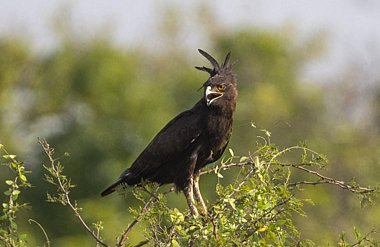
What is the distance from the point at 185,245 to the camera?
7121mm

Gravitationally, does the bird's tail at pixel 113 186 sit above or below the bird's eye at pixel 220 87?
below

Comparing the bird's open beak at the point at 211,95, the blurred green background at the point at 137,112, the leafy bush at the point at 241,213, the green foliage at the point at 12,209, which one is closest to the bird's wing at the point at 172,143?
the bird's open beak at the point at 211,95

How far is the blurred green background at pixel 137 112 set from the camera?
92.5 feet

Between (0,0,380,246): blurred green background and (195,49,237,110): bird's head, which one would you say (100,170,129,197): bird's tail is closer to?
(195,49,237,110): bird's head

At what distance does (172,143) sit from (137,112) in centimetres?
2225

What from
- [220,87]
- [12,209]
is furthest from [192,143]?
[12,209]

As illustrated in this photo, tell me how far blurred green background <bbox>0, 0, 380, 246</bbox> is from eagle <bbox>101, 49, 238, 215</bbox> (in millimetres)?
11210

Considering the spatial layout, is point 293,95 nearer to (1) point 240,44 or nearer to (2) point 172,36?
(1) point 240,44

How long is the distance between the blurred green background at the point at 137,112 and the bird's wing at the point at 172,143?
11.2 m

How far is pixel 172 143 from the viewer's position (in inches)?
368

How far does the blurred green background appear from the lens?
28.2m

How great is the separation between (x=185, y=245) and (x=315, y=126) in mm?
31238

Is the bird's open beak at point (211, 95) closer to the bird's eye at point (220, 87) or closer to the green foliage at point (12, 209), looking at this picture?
the bird's eye at point (220, 87)

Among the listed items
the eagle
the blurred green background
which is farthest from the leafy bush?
the blurred green background
